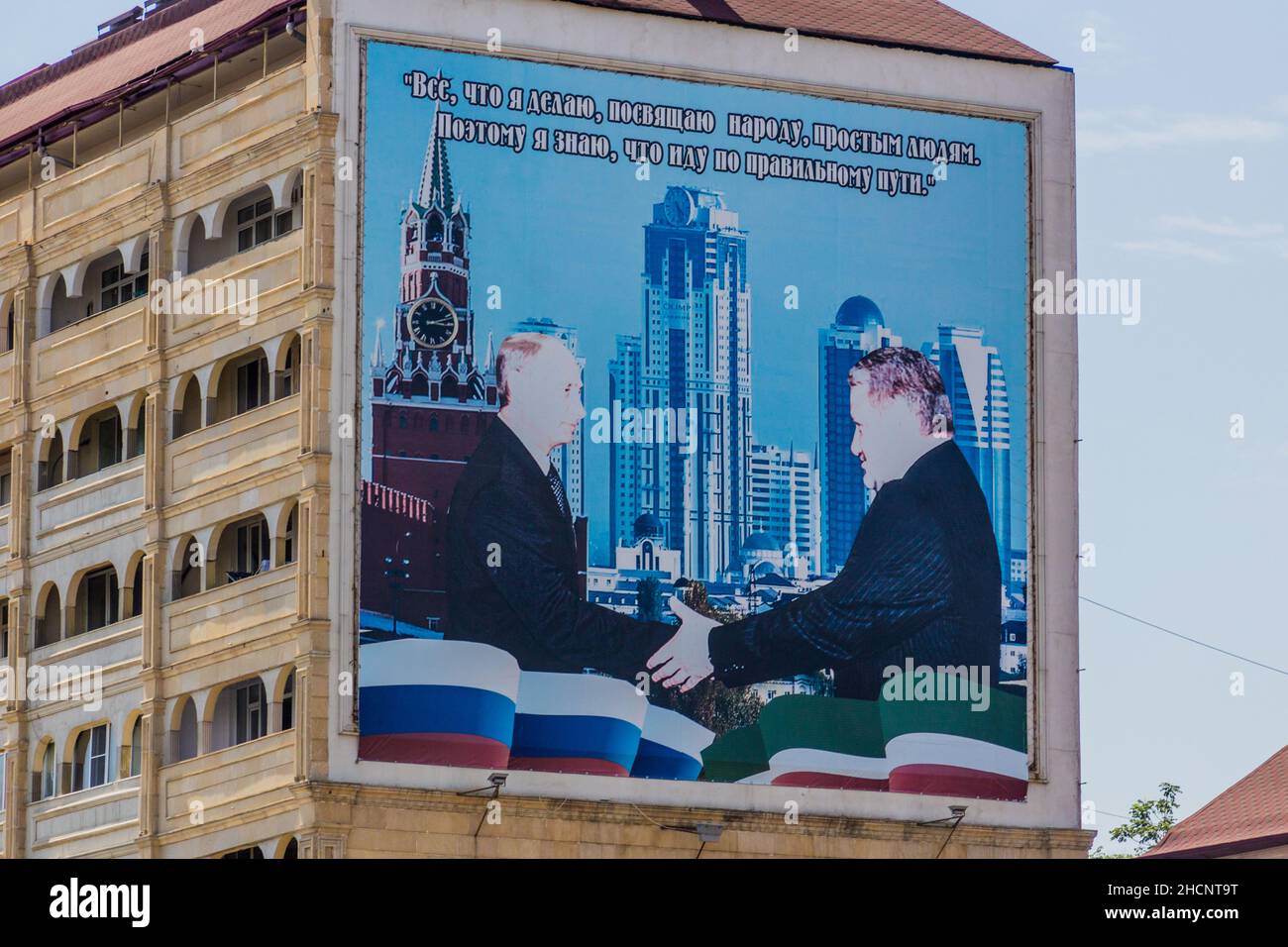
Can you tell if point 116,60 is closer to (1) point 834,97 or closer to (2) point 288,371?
(2) point 288,371

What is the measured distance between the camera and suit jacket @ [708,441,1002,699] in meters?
71.4

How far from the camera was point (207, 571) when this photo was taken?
7019cm

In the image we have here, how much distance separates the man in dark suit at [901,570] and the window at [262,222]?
12711 millimetres

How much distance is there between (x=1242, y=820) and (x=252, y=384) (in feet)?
94.4

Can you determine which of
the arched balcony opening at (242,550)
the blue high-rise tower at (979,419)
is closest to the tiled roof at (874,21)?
the blue high-rise tower at (979,419)

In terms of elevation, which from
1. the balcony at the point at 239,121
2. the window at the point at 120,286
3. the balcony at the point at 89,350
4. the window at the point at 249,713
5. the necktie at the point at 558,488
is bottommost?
the window at the point at 249,713

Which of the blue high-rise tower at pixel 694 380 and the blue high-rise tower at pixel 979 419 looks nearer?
the blue high-rise tower at pixel 694 380

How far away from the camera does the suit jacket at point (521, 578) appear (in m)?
68.1

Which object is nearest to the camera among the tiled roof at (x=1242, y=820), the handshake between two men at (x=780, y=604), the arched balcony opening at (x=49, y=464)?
the handshake between two men at (x=780, y=604)

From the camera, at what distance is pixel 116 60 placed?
7819cm

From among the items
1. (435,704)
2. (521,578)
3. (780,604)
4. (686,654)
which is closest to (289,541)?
(435,704)

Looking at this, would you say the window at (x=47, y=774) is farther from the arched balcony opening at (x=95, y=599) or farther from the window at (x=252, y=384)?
the window at (x=252, y=384)
